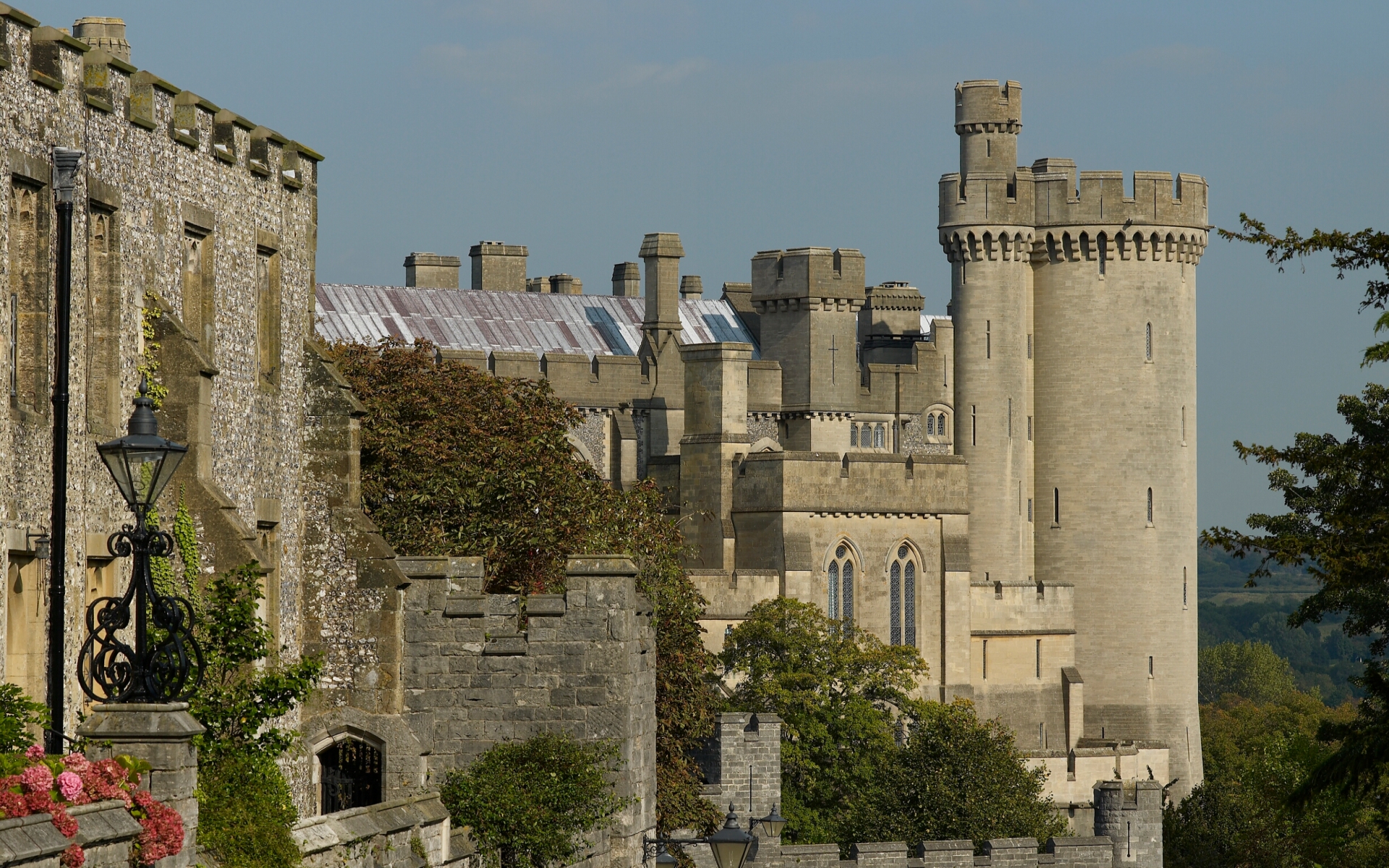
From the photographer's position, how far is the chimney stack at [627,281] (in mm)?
81062

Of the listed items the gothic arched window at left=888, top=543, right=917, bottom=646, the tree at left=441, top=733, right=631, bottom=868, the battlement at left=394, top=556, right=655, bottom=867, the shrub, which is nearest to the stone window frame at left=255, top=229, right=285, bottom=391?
the battlement at left=394, top=556, right=655, bottom=867

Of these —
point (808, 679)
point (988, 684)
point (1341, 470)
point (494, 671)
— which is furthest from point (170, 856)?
point (988, 684)

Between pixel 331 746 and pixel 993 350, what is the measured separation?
45544 mm

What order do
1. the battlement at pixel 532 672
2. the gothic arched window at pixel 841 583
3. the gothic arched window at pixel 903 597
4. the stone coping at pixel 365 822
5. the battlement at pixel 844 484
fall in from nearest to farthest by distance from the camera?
the stone coping at pixel 365 822 < the battlement at pixel 532 672 < the battlement at pixel 844 484 < the gothic arched window at pixel 841 583 < the gothic arched window at pixel 903 597

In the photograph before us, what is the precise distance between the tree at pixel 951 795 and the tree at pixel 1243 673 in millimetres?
75012

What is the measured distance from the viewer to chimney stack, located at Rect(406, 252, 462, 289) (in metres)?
75.6

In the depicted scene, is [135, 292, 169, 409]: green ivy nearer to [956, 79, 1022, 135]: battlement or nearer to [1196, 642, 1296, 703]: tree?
[956, 79, 1022, 135]: battlement

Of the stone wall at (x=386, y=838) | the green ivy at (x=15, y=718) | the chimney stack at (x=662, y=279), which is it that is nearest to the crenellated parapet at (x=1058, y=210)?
the chimney stack at (x=662, y=279)

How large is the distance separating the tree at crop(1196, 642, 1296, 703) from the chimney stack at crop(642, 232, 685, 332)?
57499mm

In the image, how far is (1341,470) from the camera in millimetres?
21422

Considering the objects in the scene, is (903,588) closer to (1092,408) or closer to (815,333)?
(1092,408)

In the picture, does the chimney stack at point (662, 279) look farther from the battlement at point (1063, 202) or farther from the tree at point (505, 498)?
the tree at point (505, 498)

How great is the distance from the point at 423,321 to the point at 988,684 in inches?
718

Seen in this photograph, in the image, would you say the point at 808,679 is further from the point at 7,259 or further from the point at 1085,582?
the point at 7,259
